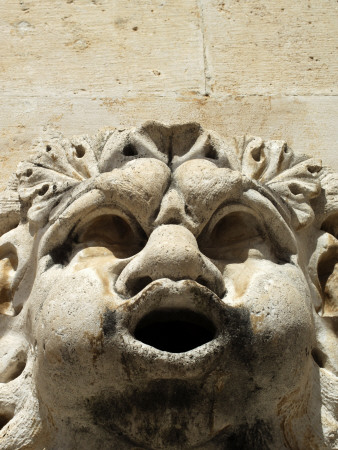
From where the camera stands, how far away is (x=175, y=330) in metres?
1.44

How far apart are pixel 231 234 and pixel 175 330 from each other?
13.3 inches

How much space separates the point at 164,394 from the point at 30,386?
35cm

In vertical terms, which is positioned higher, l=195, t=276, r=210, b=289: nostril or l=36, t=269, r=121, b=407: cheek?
l=195, t=276, r=210, b=289: nostril

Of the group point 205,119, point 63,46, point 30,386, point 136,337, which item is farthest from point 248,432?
point 63,46

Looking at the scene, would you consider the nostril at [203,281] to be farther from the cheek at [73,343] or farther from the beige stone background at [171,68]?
the beige stone background at [171,68]

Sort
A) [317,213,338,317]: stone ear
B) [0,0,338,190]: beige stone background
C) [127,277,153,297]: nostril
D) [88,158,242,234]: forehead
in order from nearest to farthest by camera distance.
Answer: [127,277,153,297]: nostril, [88,158,242,234]: forehead, [317,213,338,317]: stone ear, [0,0,338,190]: beige stone background

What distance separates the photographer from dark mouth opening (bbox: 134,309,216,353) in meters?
1.39

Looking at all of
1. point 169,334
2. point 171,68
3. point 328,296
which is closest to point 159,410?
point 169,334

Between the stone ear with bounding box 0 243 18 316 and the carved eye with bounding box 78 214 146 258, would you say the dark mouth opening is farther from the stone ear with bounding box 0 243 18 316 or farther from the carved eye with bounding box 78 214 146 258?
the stone ear with bounding box 0 243 18 316

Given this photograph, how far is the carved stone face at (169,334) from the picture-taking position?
4.44ft

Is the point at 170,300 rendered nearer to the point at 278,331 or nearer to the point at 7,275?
the point at 278,331

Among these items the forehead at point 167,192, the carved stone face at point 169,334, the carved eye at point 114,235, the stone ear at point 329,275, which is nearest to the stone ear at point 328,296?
the stone ear at point 329,275

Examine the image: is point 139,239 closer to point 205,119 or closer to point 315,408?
point 315,408

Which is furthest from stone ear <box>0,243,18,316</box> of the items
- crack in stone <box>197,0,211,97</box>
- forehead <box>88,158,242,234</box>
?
crack in stone <box>197,0,211,97</box>
